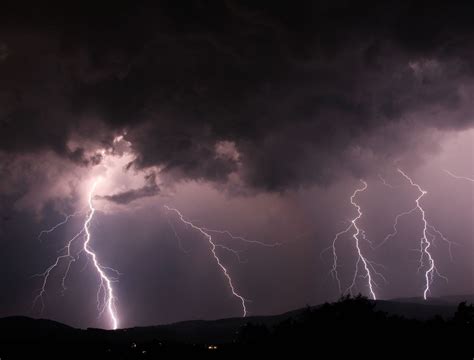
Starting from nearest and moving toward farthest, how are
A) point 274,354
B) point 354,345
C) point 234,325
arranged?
1. point 354,345
2. point 274,354
3. point 234,325

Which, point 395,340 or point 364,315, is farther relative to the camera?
point 364,315

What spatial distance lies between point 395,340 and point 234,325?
2673 inches

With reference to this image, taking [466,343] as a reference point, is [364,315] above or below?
above

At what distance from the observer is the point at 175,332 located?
2992 inches

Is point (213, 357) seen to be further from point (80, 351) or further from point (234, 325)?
point (234, 325)

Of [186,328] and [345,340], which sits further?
[186,328]

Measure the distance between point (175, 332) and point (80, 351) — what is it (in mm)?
50584

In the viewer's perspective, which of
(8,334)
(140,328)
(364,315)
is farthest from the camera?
(140,328)

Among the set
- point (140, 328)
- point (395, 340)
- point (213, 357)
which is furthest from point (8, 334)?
point (395, 340)

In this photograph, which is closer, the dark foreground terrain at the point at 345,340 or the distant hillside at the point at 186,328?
the dark foreground terrain at the point at 345,340

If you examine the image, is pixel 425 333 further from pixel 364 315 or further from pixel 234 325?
pixel 234 325

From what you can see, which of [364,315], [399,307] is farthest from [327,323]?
[399,307]

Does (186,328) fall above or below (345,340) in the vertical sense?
above

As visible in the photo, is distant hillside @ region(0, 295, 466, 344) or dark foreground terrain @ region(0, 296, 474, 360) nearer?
dark foreground terrain @ region(0, 296, 474, 360)
